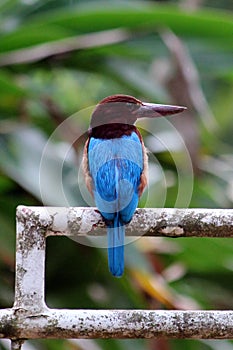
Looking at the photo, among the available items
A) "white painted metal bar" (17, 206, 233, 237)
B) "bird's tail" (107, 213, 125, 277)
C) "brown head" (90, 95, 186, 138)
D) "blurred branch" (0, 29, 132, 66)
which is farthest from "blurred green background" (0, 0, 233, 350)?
"white painted metal bar" (17, 206, 233, 237)

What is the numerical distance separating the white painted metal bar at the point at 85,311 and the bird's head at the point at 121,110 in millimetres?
276

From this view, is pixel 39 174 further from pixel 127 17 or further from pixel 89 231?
pixel 89 231

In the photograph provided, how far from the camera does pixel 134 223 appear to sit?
147 cm

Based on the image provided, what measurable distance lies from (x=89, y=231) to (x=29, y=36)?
150 cm

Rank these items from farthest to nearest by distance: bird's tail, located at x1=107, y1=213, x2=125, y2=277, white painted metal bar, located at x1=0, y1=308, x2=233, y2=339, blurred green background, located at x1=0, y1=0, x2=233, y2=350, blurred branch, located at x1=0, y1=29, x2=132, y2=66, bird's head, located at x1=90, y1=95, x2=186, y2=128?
blurred branch, located at x1=0, y1=29, x2=132, y2=66 < blurred green background, located at x1=0, y1=0, x2=233, y2=350 < bird's head, located at x1=90, y1=95, x2=186, y2=128 < bird's tail, located at x1=107, y1=213, x2=125, y2=277 < white painted metal bar, located at x1=0, y1=308, x2=233, y2=339

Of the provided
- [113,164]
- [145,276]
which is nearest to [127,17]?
[145,276]

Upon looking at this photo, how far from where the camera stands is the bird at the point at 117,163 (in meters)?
1.54

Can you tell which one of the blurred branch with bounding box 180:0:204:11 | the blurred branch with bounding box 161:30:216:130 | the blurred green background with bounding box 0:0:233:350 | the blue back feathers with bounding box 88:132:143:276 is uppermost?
the blurred branch with bounding box 180:0:204:11

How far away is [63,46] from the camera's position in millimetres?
3076

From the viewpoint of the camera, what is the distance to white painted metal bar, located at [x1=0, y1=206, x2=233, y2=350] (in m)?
1.33

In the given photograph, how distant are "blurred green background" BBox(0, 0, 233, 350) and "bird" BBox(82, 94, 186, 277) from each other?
2.35 ft

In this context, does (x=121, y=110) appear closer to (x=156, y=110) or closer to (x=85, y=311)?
(x=156, y=110)

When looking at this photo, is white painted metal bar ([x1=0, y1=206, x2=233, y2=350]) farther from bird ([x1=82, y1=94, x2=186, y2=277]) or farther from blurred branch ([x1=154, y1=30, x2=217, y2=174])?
blurred branch ([x1=154, y1=30, x2=217, y2=174])

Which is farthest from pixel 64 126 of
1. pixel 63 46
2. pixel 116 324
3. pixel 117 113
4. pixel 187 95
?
pixel 116 324
